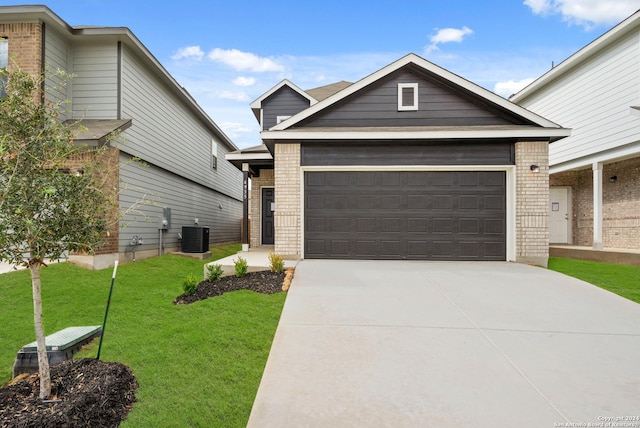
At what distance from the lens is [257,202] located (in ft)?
42.7

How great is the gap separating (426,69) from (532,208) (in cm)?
442

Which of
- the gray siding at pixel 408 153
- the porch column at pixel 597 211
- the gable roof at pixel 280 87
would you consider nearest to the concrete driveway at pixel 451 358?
the gray siding at pixel 408 153

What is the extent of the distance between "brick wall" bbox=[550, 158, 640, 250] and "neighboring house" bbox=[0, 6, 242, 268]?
1425 centimetres

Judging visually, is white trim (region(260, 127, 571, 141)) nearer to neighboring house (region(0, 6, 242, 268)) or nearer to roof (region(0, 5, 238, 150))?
neighboring house (region(0, 6, 242, 268))

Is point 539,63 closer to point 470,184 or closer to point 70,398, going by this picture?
point 470,184

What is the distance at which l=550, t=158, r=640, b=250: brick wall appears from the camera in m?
10.8

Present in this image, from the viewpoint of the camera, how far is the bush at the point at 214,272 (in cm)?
649

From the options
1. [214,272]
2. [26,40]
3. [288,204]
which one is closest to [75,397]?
[214,272]

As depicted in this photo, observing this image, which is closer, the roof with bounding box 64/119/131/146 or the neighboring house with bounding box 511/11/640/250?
the roof with bounding box 64/119/131/146

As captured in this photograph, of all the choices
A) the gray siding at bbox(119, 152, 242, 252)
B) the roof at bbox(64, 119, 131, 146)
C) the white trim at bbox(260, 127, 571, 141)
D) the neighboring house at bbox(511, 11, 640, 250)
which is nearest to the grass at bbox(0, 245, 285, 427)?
the gray siding at bbox(119, 152, 242, 252)

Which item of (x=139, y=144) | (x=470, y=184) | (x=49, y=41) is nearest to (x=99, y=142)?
(x=139, y=144)

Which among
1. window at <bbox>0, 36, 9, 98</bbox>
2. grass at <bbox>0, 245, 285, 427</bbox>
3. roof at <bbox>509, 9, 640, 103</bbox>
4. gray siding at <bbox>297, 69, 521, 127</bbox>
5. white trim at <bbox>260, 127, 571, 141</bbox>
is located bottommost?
grass at <bbox>0, 245, 285, 427</bbox>

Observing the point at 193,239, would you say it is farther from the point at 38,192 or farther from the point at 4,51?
the point at 38,192

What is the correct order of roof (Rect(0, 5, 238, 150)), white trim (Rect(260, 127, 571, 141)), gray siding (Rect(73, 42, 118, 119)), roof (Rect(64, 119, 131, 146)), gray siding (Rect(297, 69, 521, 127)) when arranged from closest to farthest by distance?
roof (Rect(64, 119, 131, 146))
roof (Rect(0, 5, 238, 150))
white trim (Rect(260, 127, 571, 141))
gray siding (Rect(297, 69, 521, 127))
gray siding (Rect(73, 42, 118, 119))
